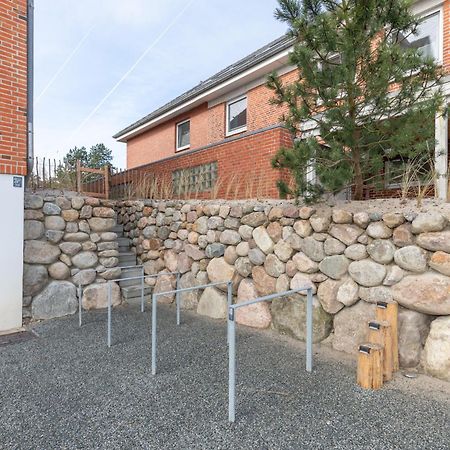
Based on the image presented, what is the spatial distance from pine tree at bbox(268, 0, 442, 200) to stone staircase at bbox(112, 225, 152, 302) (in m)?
3.63

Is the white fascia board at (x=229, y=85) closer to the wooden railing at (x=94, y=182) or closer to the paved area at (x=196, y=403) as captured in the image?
the wooden railing at (x=94, y=182)

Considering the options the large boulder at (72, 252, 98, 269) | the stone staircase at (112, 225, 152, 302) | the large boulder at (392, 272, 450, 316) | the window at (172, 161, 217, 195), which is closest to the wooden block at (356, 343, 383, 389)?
the large boulder at (392, 272, 450, 316)

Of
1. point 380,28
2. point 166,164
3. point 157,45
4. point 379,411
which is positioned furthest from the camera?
point 157,45

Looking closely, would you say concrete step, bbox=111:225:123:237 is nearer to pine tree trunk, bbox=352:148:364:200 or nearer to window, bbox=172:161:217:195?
window, bbox=172:161:217:195

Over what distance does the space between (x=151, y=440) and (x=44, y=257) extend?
392cm

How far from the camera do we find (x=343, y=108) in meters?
3.68

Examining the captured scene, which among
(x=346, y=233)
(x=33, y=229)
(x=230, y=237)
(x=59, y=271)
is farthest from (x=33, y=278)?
(x=346, y=233)

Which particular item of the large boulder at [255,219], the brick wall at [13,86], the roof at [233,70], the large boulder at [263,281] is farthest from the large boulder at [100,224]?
the roof at [233,70]

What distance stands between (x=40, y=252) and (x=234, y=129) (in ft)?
25.5

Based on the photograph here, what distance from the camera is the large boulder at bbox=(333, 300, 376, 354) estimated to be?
11.3 feet

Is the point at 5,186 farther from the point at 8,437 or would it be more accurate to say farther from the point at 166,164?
the point at 166,164

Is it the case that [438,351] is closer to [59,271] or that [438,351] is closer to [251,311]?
[251,311]

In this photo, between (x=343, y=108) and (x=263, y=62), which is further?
(x=263, y=62)

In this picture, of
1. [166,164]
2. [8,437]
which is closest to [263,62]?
[166,164]
